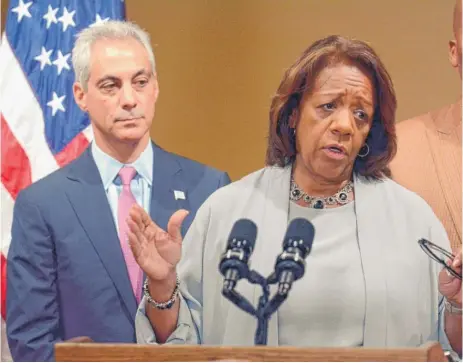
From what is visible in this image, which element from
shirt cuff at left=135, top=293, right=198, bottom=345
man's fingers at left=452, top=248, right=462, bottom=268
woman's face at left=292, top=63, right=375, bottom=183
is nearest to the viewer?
man's fingers at left=452, top=248, right=462, bottom=268

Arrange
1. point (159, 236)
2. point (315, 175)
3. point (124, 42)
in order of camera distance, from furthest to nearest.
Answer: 1. point (124, 42)
2. point (315, 175)
3. point (159, 236)

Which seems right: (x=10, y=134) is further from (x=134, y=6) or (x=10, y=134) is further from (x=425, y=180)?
(x=425, y=180)

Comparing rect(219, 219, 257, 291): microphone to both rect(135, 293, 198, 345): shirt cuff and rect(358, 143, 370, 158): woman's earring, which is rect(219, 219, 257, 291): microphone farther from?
rect(358, 143, 370, 158): woman's earring

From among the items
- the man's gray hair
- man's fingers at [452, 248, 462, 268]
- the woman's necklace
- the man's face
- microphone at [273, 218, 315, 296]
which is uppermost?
the man's gray hair

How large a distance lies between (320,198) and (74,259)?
944 mm

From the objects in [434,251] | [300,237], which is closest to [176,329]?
[300,237]

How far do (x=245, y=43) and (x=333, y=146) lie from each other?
1.96 ft

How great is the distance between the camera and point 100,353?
260cm

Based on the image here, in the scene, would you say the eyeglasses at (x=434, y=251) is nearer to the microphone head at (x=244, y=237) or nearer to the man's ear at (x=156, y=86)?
the microphone head at (x=244, y=237)

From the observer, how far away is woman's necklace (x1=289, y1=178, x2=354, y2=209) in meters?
3.26

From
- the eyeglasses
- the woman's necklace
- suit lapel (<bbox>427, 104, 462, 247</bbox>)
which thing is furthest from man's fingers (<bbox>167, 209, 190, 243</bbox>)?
suit lapel (<bbox>427, 104, 462, 247</bbox>)

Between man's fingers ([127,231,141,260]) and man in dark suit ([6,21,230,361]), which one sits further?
man in dark suit ([6,21,230,361])

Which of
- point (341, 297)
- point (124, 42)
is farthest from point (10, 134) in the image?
point (341, 297)

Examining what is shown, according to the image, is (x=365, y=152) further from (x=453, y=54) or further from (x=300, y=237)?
(x=300, y=237)
